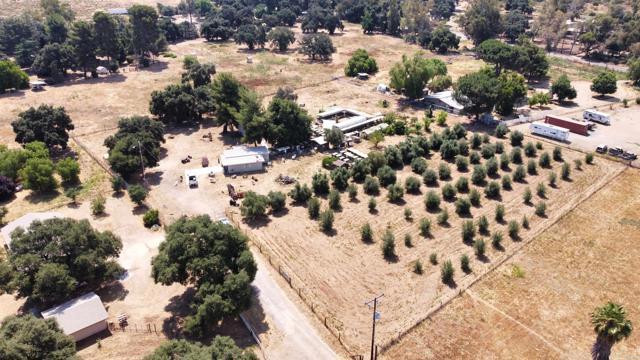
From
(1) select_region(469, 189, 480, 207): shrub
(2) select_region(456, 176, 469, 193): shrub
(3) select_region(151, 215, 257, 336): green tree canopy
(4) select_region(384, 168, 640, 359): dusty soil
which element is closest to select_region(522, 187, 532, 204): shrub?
(4) select_region(384, 168, 640, 359): dusty soil

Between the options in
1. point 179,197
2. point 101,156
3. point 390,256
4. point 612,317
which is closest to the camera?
point 612,317

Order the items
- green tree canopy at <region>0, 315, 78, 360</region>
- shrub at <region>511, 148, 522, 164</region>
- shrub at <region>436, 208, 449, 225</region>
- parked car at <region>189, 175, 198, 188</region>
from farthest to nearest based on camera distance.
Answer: shrub at <region>511, 148, 522, 164</region>, parked car at <region>189, 175, 198, 188</region>, shrub at <region>436, 208, 449, 225</region>, green tree canopy at <region>0, 315, 78, 360</region>

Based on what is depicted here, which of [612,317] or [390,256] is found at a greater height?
[612,317]

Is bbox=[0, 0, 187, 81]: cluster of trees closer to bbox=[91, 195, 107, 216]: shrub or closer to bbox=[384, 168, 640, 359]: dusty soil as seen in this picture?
bbox=[91, 195, 107, 216]: shrub

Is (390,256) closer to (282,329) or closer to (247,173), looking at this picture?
(282,329)

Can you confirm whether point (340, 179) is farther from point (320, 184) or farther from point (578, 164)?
point (578, 164)

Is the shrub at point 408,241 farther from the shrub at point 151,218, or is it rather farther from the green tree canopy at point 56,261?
the green tree canopy at point 56,261

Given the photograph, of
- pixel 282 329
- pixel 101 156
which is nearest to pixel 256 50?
pixel 101 156

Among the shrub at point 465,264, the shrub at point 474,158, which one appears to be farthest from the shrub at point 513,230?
the shrub at point 474,158
